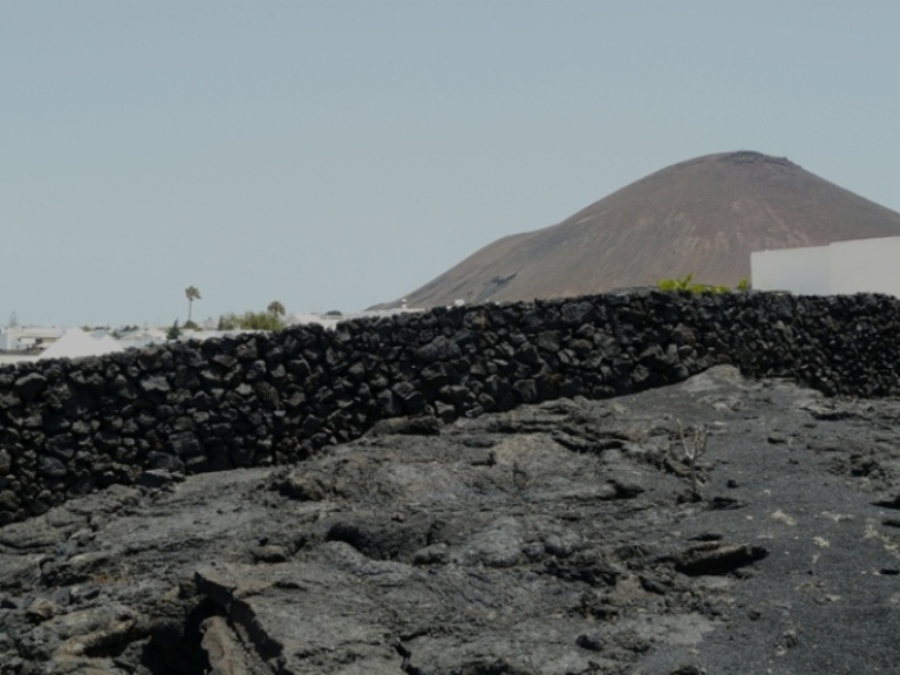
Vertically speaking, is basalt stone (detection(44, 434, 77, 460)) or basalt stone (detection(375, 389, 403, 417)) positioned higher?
basalt stone (detection(375, 389, 403, 417))

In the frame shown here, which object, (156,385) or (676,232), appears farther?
(676,232)

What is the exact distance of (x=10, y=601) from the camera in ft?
43.0

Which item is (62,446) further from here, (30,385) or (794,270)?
(794,270)

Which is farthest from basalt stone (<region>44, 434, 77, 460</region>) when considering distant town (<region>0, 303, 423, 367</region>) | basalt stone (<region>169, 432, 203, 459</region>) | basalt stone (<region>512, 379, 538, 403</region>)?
distant town (<region>0, 303, 423, 367</region>)

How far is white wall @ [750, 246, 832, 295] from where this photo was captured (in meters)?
47.7

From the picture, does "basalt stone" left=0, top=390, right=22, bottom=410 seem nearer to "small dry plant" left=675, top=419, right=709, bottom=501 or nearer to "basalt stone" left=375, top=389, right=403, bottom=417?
"basalt stone" left=375, top=389, right=403, bottom=417

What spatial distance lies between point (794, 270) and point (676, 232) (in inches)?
2348

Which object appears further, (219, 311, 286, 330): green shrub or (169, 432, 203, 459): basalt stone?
(219, 311, 286, 330): green shrub

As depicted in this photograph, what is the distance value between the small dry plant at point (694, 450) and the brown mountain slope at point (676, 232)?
262 ft

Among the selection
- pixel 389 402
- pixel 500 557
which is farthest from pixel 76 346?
pixel 500 557

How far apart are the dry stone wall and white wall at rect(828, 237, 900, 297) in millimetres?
27586

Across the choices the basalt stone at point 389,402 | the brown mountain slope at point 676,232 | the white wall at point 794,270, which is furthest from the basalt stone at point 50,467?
the brown mountain slope at point 676,232

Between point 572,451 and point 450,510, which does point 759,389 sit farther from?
point 450,510

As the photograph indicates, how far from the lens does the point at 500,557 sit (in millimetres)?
11547
